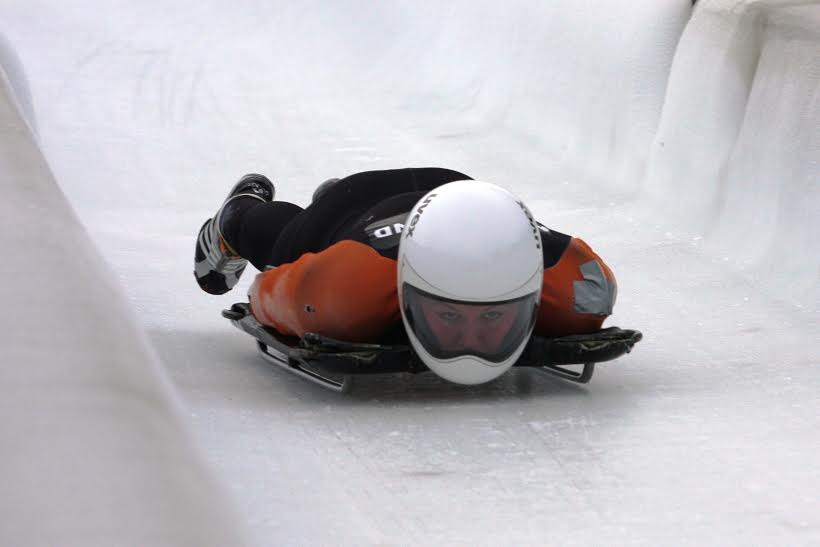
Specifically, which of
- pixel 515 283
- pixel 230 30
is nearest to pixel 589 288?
pixel 515 283

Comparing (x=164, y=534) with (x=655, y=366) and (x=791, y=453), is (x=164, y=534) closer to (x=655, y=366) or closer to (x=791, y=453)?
(x=791, y=453)

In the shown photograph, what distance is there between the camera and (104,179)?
500 centimetres

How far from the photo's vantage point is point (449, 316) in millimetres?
2273

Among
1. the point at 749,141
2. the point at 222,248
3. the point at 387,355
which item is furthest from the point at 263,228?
the point at 749,141

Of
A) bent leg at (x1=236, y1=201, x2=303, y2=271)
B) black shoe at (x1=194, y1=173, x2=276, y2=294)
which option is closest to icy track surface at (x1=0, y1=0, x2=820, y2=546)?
black shoe at (x1=194, y1=173, x2=276, y2=294)

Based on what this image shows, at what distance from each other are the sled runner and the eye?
142 millimetres

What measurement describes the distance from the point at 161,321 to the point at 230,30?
419 centimetres

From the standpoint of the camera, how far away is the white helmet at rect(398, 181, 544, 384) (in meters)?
2.23

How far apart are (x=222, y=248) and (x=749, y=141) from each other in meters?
1.68

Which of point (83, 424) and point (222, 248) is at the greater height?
point (83, 424)

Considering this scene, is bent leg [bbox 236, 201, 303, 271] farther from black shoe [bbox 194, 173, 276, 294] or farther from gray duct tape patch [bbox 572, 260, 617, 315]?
gray duct tape patch [bbox 572, 260, 617, 315]

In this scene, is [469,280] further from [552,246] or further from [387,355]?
[552,246]

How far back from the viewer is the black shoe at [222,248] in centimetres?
304

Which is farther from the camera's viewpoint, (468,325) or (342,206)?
(342,206)
